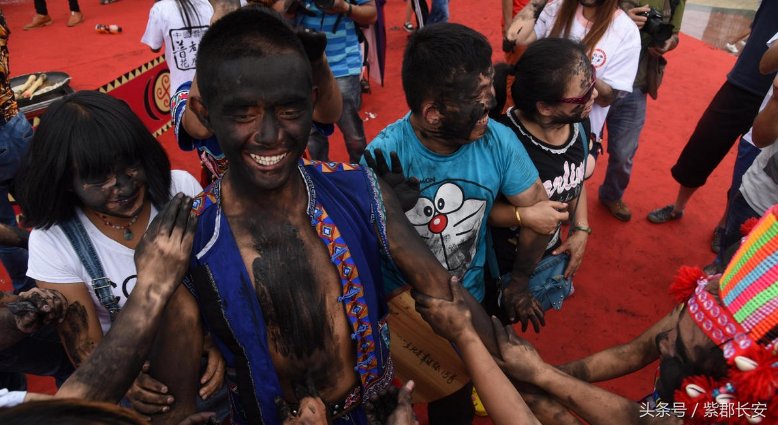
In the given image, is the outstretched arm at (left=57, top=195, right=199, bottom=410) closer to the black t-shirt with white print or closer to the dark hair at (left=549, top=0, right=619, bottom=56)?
the black t-shirt with white print

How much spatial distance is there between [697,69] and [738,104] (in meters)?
3.70

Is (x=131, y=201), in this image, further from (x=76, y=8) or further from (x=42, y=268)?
(x=76, y=8)

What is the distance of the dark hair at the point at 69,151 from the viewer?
1.78 m

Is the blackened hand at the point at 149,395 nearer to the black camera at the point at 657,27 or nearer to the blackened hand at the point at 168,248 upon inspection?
the blackened hand at the point at 168,248

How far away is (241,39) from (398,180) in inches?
29.3

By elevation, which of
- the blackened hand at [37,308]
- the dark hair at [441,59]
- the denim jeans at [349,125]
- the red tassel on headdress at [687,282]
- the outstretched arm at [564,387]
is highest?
the dark hair at [441,59]

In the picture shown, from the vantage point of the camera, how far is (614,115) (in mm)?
3836

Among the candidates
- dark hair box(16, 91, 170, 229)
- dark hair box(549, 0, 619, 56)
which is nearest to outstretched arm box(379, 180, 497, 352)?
dark hair box(16, 91, 170, 229)

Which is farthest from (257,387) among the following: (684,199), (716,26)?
(716,26)

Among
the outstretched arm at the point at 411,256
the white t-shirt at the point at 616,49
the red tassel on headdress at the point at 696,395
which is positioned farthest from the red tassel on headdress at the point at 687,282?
the white t-shirt at the point at 616,49

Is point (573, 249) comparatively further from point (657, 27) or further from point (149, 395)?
point (149, 395)

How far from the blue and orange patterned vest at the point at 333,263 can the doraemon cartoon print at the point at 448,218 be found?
40cm

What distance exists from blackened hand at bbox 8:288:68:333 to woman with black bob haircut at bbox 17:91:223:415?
2.3 inches

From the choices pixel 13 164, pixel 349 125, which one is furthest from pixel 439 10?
pixel 13 164
